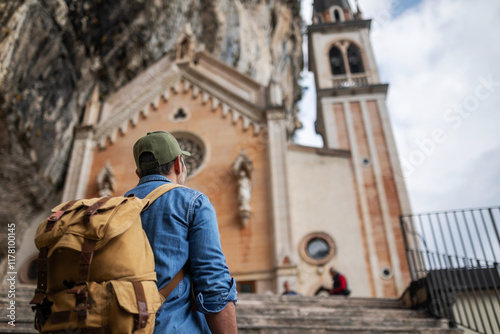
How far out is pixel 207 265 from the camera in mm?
1618

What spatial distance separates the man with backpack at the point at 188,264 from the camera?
156 cm

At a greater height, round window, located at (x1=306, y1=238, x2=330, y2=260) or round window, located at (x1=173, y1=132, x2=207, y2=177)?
round window, located at (x1=173, y1=132, x2=207, y2=177)

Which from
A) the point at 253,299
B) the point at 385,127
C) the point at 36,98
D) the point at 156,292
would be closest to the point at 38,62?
the point at 36,98

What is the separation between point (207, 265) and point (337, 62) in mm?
17624

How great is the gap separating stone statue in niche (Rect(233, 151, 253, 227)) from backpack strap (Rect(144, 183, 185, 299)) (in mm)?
8825

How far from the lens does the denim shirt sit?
5.12 ft

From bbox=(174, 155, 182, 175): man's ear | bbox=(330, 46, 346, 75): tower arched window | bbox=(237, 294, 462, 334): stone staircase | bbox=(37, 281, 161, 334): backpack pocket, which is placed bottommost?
bbox=(237, 294, 462, 334): stone staircase

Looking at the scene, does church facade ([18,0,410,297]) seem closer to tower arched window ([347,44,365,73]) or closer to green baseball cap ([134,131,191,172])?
tower arched window ([347,44,365,73])

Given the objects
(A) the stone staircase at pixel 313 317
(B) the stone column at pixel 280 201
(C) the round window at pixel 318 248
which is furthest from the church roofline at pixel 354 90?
(A) the stone staircase at pixel 313 317

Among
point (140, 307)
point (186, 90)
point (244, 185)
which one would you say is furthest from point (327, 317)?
point (186, 90)

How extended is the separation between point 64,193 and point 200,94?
19.0ft

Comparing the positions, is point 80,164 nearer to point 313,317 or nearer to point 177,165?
point 313,317

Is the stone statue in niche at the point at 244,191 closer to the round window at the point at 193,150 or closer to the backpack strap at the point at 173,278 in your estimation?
the round window at the point at 193,150

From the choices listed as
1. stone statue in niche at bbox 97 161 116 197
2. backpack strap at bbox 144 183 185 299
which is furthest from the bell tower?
backpack strap at bbox 144 183 185 299
